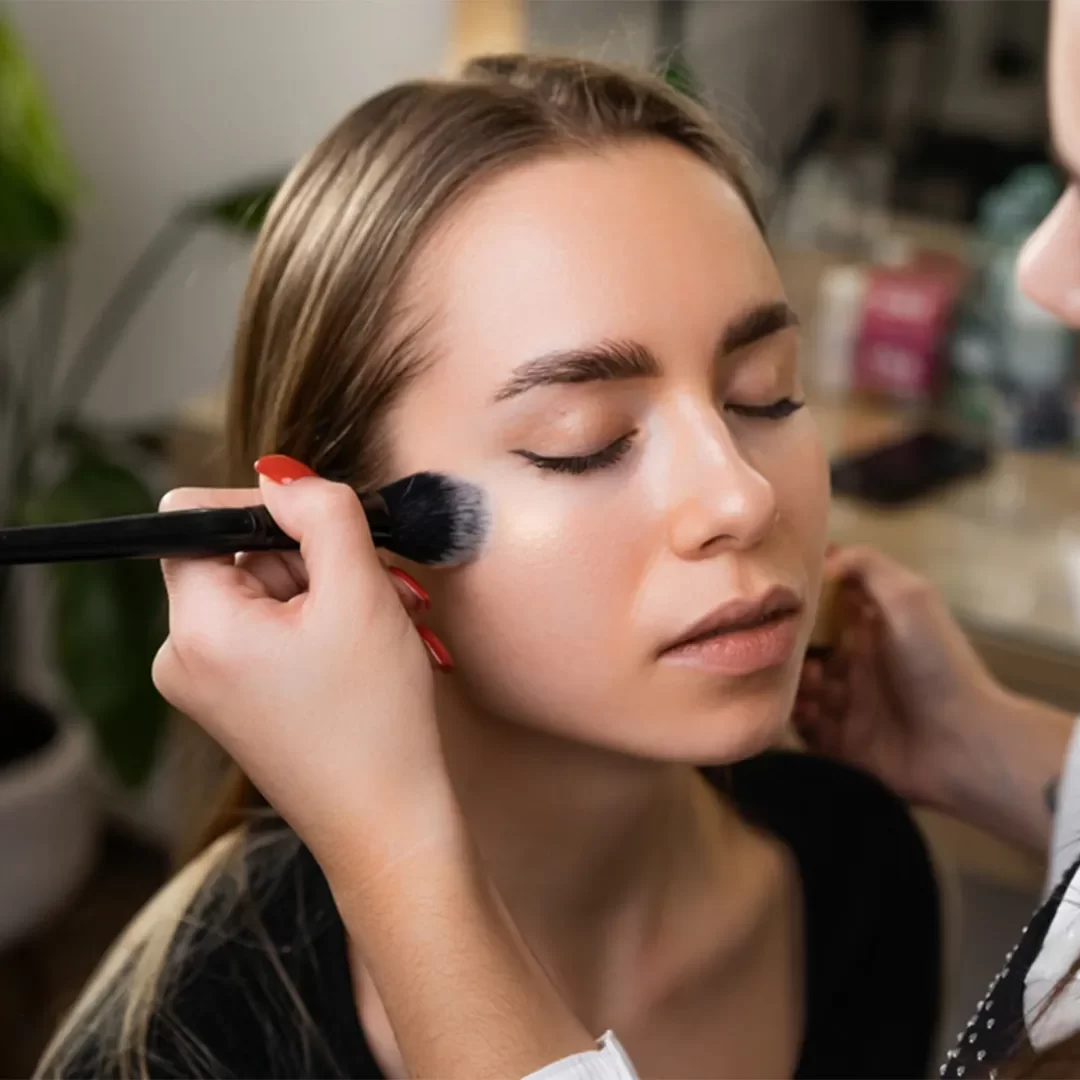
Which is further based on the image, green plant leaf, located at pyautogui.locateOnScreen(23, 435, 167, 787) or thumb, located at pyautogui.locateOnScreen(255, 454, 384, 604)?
green plant leaf, located at pyautogui.locateOnScreen(23, 435, 167, 787)

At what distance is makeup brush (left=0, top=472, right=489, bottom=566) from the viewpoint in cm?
55

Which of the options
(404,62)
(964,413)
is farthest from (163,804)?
(964,413)

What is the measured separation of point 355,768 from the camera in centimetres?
Result: 56

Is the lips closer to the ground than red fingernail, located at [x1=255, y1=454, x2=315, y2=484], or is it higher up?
closer to the ground

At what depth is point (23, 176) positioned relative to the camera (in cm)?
148

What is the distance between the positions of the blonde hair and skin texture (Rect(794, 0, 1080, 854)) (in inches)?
10.9

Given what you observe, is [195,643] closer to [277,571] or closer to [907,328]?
[277,571]

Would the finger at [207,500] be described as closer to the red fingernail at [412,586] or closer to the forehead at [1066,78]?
the red fingernail at [412,586]

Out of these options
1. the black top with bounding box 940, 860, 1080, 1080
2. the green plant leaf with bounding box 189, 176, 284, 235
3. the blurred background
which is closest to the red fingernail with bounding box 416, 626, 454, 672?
the black top with bounding box 940, 860, 1080, 1080

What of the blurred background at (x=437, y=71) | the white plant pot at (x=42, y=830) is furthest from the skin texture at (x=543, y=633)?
the white plant pot at (x=42, y=830)

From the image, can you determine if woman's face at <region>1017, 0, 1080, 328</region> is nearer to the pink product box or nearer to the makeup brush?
the makeup brush

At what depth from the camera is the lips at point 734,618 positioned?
0.64 meters

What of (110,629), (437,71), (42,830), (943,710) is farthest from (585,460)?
(42,830)

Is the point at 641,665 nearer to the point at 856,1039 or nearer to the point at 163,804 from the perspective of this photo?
the point at 856,1039
